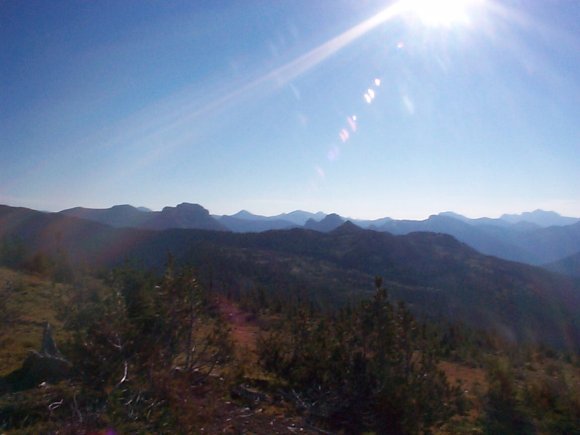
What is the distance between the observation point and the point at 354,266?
260 ft

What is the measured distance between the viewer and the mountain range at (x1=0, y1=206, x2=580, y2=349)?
51812 mm

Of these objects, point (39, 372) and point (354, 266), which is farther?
point (354, 266)

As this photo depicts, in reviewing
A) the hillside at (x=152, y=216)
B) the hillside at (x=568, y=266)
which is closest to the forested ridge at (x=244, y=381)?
the hillside at (x=152, y=216)

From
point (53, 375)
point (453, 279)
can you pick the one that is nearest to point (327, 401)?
point (53, 375)

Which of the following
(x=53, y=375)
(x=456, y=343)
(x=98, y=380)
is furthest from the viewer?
(x=456, y=343)

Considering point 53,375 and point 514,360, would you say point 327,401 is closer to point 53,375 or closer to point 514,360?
point 53,375

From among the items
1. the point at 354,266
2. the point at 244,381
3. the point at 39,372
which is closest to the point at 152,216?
the point at 354,266

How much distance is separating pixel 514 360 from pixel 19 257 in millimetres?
22067

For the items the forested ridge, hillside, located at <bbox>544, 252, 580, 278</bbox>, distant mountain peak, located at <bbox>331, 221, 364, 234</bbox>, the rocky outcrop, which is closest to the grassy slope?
the forested ridge

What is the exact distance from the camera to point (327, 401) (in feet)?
25.4

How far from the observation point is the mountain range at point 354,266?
170ft

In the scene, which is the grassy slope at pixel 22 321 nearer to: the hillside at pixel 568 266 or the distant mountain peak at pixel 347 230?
the distant mountain peak at pixel 347 230

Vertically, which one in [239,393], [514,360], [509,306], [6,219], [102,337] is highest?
[6,219]

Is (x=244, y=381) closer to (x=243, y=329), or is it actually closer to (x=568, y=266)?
(x=243, y=329)
